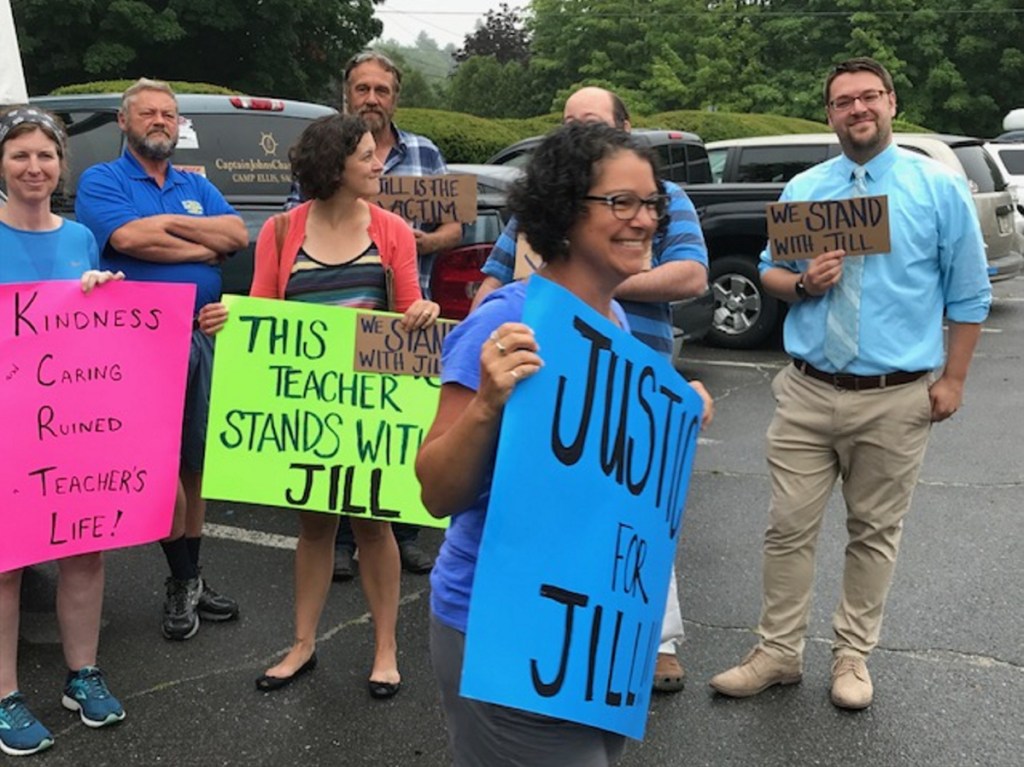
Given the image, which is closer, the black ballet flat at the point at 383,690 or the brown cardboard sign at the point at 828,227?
the brown cardboard sign at the point at 828,227

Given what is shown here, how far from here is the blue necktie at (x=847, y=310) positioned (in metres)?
3.30

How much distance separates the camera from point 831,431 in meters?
3.39

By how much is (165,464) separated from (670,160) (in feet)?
22.3

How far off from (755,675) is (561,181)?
7.24 feet

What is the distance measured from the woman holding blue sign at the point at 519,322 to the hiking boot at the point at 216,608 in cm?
226

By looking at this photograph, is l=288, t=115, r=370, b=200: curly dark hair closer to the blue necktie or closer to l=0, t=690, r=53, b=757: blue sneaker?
the blue necktie

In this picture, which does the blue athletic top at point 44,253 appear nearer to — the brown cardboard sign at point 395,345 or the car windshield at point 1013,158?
the brown cardboard sign at point 395,345

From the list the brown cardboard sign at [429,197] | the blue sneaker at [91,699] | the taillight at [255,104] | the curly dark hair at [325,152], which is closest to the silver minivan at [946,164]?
the taillight at [255,104]

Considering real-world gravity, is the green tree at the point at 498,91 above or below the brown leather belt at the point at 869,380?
above

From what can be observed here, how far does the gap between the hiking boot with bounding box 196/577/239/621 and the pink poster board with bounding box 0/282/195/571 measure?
1.98 ft

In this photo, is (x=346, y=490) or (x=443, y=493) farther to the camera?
(x=346, y=490)

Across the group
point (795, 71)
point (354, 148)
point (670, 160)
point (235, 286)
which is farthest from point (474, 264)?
point (795, 71)

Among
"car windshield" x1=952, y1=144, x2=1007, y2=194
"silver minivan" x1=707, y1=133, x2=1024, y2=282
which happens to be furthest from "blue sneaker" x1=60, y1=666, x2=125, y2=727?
"car windshield" x1=952, y1=144, x2=1007, y2=194

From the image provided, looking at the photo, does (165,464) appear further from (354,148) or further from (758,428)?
(758,428)
